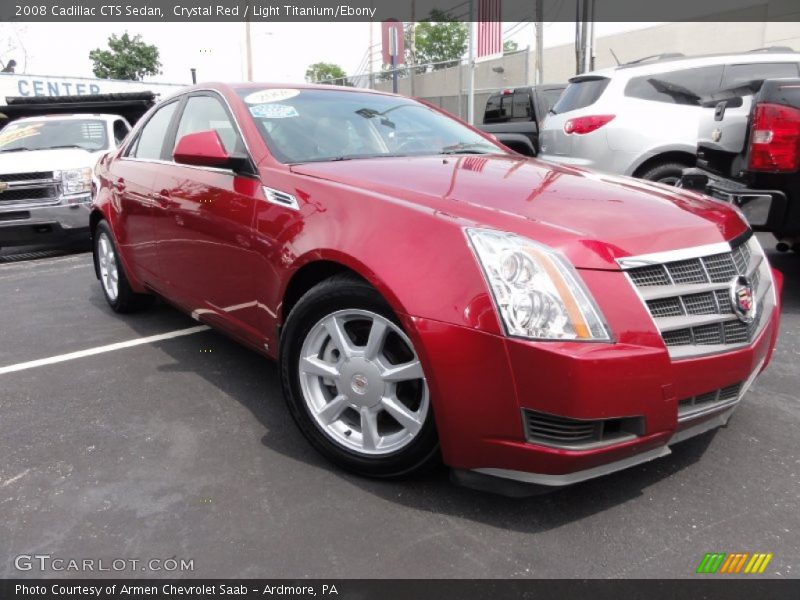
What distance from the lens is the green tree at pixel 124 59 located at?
6172 cm

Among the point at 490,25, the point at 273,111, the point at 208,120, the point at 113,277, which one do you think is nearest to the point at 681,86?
the point at 273,111

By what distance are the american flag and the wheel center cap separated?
20563 mm

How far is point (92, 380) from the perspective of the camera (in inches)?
141

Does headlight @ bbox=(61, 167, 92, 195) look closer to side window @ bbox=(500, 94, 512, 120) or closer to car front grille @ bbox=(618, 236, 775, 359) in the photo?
side window @ bbox=(500, 94, 512, 120)

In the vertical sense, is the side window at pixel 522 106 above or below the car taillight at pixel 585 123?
above

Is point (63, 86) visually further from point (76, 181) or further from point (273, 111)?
point (273, 111)

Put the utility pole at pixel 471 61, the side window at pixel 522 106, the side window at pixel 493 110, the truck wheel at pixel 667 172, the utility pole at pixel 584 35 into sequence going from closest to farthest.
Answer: the truck wheel at pixel 667 172, the side window at pixel 522 106, the side window at pixel 493 110, the utility pole at pixel 584 35, the utility pole at pixel 471 61

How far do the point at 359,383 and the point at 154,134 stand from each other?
2694 millimetres

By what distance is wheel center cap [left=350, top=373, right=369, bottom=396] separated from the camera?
7.68 feet

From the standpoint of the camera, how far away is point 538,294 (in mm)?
1933

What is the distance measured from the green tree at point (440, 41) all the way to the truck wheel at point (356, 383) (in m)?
56.3

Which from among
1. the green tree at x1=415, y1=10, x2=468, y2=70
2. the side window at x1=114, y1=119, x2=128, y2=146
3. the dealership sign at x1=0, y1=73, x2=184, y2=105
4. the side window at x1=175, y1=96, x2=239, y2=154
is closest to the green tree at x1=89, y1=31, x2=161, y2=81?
the green tree at x1=415, y1=10, x2=468, y2=70

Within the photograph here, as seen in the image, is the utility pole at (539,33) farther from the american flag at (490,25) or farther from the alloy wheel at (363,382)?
the alloy wheel at (363,382)

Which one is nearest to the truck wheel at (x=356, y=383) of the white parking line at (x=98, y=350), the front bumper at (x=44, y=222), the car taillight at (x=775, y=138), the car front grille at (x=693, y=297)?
the car front grille at (x=693, y=297)
